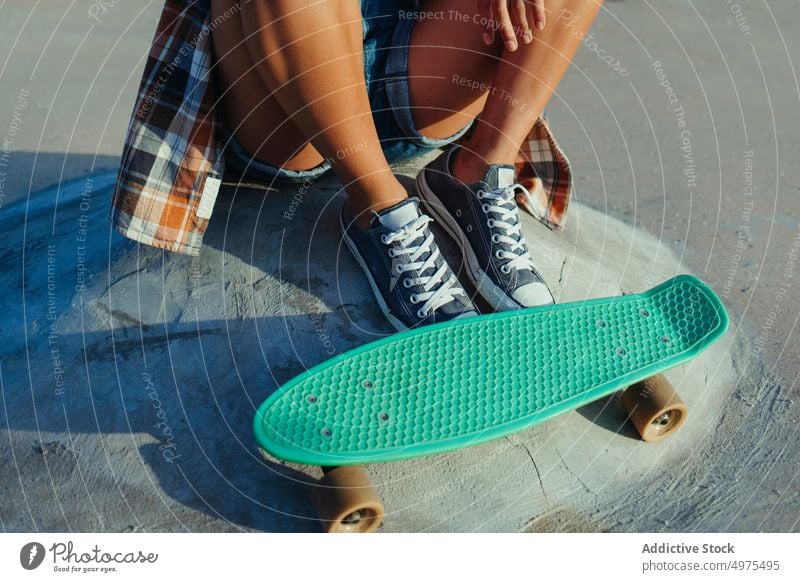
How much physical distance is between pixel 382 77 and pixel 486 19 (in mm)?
281

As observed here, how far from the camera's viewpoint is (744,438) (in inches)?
68.4

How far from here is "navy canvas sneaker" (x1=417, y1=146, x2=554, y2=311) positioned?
67.9 inches

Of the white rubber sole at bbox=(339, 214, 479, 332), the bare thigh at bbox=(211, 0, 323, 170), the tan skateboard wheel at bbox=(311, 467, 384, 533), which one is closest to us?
the tan skateboard wheel at bbox=(311, 467, 384, 533)

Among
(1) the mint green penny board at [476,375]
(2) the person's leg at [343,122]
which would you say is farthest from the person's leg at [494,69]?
(1) the mint green penny board at [476,375]

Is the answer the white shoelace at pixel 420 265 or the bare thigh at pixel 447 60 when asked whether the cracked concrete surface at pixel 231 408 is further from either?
the bare thigh at pixel 447 60

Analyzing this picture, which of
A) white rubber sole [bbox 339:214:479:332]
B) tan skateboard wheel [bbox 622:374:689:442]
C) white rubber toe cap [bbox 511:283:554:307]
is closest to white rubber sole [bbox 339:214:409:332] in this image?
white rubber sole [bbox 339:214:479:332]

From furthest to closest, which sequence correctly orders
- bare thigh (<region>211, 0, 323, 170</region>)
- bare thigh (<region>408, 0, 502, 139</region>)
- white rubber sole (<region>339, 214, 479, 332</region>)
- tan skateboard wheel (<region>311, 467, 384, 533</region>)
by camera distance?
bare thigh (<region>408, 0, 502, 139</region>) → white rubber sole (<region>339, 214, 479, 332</region>) → bare thigh (<region>211, 0, 323, 170</region>) → tan skateboard wheel (<region>311, 467, 384, 533</region>)

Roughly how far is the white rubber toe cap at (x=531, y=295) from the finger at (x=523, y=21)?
22.0 inches

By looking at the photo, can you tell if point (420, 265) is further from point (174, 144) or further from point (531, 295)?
point (174, 144)

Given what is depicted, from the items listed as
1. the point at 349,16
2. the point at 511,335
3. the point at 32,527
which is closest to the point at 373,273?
the point at 511,335

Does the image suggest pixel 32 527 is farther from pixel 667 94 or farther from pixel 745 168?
pixel 667 94

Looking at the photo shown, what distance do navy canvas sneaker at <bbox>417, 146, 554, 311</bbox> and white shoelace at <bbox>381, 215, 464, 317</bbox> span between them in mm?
128

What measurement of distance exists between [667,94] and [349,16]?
2.23 metres

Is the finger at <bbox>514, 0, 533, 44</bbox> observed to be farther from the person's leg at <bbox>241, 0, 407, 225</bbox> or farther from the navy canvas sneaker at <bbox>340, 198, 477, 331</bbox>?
the navy canvas sneaker at <bbox>340, 198, 477, 331</bbox>
